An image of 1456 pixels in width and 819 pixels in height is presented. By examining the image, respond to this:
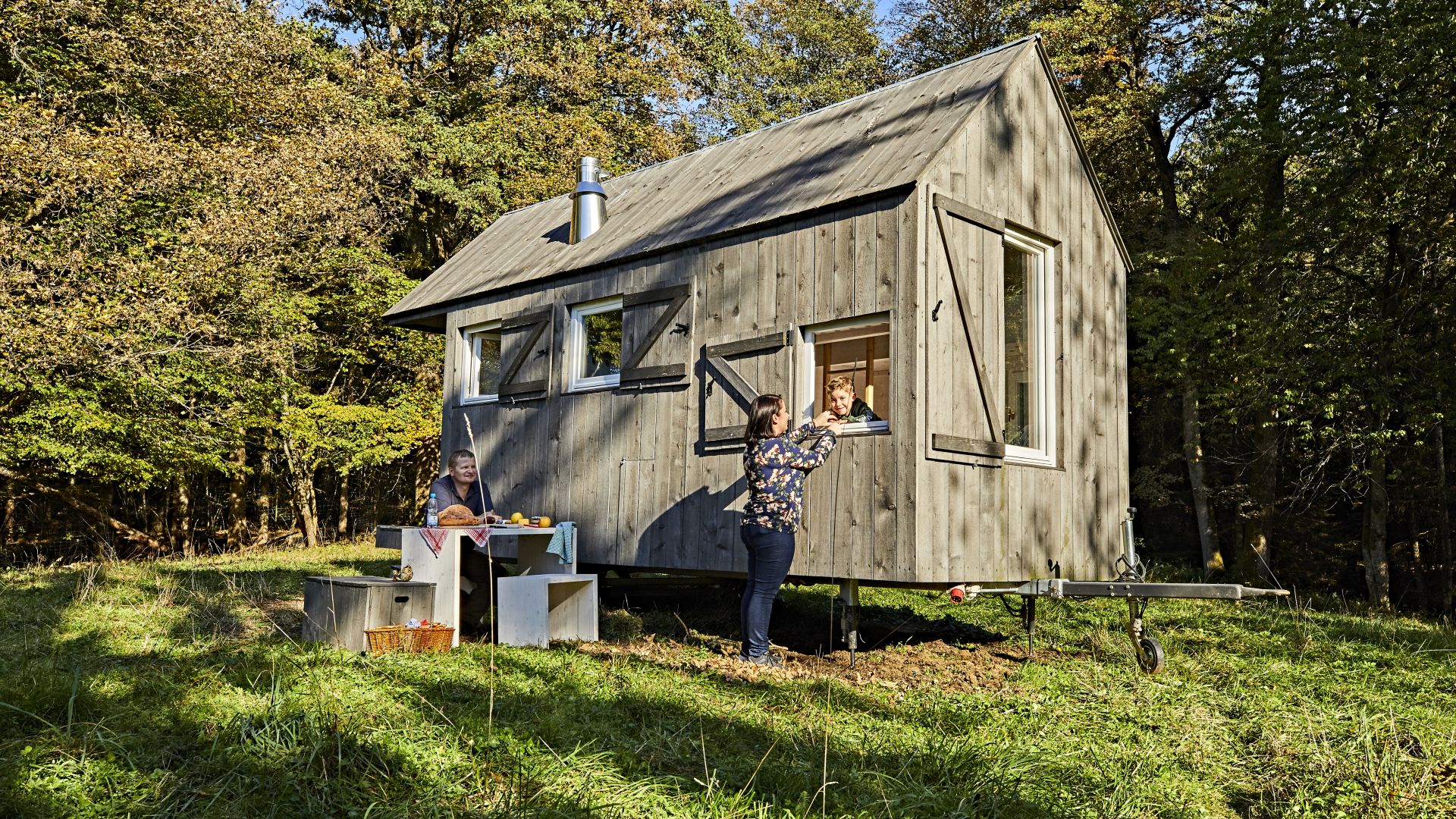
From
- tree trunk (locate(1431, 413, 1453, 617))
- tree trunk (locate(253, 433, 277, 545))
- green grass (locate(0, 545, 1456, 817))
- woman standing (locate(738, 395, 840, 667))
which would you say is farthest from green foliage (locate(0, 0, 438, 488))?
tree trunk (locate(1431, 413, 1453, 617))

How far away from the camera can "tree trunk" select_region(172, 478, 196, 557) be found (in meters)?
18.7

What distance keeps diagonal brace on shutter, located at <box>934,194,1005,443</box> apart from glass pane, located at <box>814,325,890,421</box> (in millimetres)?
568

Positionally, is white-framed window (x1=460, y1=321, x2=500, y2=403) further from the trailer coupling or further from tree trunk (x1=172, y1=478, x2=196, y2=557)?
tree trunk (x1=172, y1=478, x2=196, y2=557)

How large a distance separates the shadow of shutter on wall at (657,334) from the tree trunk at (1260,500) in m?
10.1

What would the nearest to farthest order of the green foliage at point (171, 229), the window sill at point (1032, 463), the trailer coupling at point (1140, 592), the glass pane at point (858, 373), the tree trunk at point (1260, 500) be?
the trailer coupling at point (1140, 592)
the window sill at point (1032, 463)
the glass pane at point (858, 373)
the green foliage at point (171, 229)
the tree trunk at point (1260, 500)

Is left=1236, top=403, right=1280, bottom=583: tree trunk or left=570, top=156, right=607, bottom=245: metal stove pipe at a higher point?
left=570, top=156, right=607, bottom=245: metal stove pipe

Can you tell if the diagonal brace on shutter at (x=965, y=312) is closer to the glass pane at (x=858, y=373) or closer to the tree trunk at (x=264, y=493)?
the glass pane at (x=858, y=373)

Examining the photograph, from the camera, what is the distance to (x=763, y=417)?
685 centimetres

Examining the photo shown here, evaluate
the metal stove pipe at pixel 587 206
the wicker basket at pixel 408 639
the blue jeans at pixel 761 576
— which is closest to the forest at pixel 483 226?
the metal stove pipe at pixel 587 206

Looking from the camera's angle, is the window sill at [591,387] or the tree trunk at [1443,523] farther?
the tree trunk at [1443,523]

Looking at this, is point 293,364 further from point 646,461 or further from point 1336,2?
point 1336,2

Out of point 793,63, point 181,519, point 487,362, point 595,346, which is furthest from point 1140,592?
point 793,63

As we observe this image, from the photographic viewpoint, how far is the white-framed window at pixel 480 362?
10.6 metres

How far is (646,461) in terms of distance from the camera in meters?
8.66
